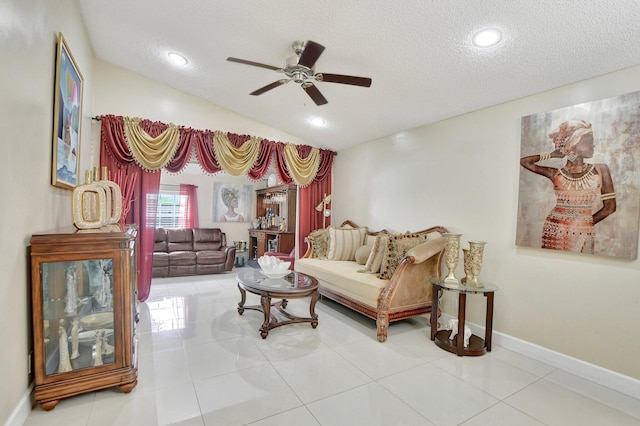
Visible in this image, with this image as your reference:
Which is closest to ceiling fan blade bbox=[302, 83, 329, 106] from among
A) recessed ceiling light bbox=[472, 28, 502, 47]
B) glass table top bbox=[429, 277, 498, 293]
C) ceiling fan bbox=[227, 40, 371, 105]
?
ceiling fan bbox=[227, 40, 371, 105]

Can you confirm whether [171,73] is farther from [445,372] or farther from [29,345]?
[445,372]

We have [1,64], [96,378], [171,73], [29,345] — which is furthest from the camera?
[171,73]

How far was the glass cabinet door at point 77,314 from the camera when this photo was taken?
5.88 ft

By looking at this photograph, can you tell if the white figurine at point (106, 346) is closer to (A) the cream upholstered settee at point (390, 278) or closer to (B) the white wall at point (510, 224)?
(A) the cream upholstered settee at point (390, 278)

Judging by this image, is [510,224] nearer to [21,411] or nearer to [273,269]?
[273,269]

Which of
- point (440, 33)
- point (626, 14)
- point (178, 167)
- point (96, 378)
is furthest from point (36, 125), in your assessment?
point (626, 14)

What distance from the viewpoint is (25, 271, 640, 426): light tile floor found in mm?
1781

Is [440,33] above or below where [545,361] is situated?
above

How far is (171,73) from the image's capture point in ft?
12.0

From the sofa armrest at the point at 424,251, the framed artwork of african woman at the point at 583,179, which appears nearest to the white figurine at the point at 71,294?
the sofa armrest at the point at 424,251

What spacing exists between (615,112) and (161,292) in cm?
552

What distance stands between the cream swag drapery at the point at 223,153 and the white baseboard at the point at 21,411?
2.71 metres

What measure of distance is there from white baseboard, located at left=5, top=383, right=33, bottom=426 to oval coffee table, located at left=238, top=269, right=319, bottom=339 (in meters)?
1.59

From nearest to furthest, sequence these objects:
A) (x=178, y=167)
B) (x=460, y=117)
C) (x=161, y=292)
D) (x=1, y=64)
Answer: (x=1, y=64), (x=460, y=117), (x=178, y=167), (x=161, y=292)
